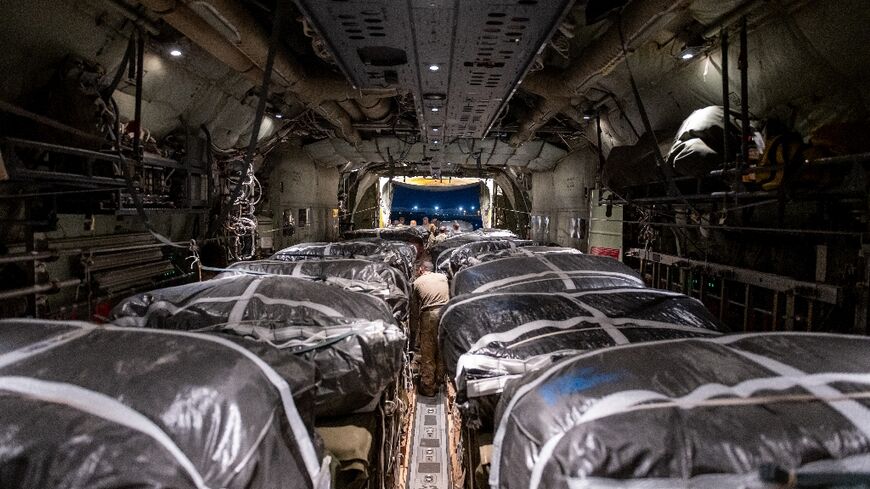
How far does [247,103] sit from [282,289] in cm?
437

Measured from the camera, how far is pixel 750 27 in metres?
3.50

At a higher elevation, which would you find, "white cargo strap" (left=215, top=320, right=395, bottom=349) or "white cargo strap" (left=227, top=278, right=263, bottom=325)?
"white cargo strap" (left=227, top=278, right=263, bottom=325)

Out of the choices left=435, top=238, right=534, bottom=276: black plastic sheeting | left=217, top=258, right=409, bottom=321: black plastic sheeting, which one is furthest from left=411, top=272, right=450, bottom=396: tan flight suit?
left=217, top=258, right=409, bottom=321: black plastic sheeting

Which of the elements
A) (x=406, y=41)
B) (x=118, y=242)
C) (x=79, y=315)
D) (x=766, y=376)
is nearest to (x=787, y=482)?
(x=766, y=376)

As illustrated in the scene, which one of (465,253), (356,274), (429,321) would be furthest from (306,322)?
(465,253)

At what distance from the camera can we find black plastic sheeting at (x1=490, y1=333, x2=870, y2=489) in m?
1.37

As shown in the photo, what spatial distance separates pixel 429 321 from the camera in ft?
21.2

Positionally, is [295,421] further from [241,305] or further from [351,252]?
[351,252]

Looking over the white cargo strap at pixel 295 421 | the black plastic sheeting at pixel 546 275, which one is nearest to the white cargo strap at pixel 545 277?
the black plastic sheeting at pixel 546 275

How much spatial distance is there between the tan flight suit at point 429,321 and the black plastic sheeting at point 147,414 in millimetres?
4444

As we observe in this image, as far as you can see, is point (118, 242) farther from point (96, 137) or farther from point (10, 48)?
point (10, 48)

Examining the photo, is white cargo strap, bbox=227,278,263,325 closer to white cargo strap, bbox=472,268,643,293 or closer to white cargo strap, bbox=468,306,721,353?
white cargo strap, bbox=468,306,721,353

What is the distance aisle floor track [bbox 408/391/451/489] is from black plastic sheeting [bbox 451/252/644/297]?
1.68 meters

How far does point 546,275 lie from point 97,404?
3.56 meters
